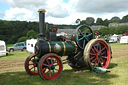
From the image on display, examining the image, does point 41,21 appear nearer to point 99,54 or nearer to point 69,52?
point 69,52

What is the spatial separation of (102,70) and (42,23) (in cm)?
292

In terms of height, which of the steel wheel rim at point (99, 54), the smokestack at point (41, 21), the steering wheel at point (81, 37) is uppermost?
the smokestack at point (41, 21)

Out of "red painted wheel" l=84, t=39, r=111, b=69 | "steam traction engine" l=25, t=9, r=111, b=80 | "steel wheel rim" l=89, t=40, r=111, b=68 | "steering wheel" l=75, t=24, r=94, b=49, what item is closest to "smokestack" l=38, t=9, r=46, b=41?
"steam traction engine" l=25, t=9, r=111, b=80

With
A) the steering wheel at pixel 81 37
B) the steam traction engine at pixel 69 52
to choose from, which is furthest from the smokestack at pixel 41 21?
the steering wheel at pixel 81 37

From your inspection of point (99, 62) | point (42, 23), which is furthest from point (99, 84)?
point (42, 23)

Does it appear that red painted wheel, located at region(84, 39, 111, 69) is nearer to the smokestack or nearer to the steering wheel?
the steering wheel

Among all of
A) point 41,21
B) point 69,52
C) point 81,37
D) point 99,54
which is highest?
point 41,21

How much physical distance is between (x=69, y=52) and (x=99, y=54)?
135 centimetres

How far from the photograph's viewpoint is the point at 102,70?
18.6ft

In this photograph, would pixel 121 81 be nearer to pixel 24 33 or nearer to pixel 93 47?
pixel 93 47

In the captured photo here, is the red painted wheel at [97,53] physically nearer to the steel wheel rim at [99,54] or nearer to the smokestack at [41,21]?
the steel wheel rim at [99,54]

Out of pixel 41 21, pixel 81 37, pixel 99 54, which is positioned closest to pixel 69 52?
pixel 81 37

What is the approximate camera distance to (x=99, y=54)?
6.26m

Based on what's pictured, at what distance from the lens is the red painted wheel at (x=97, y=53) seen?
5782 mm
